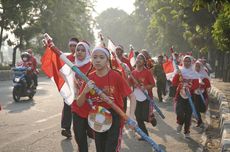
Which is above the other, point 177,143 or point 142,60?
point 142,60

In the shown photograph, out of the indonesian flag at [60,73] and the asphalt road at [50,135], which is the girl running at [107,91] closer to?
the indonesian flag at [60,73]

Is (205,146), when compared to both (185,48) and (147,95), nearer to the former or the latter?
(147,95)

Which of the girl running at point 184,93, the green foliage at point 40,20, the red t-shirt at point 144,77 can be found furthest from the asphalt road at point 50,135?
the green foliage at point 40,20

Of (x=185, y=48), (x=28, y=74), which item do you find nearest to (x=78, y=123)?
(x=28, y=74)

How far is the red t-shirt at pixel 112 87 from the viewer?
5348mm

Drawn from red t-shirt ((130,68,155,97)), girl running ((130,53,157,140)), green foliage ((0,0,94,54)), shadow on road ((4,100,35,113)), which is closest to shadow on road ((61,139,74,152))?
girl running ((130,53,157,140))

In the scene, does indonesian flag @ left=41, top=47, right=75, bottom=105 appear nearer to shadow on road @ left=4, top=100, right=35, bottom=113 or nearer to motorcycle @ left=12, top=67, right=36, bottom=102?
shadow on road @ left=4, top=100, right=35, bottom=113

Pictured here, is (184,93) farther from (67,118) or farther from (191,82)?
(67,118)

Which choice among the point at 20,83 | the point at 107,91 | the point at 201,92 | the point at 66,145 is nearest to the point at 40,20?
the point at 20,83

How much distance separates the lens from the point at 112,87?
5344 millimetres

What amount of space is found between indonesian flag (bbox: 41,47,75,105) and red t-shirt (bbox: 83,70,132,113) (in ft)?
3.30

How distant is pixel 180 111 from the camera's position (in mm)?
9500

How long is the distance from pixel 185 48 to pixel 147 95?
1876 inches

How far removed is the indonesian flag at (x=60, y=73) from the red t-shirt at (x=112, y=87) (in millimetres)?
1006
